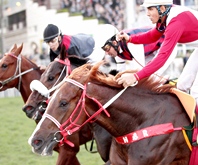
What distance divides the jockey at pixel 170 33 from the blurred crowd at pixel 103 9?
63.7 ft

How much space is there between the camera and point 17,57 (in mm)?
7602

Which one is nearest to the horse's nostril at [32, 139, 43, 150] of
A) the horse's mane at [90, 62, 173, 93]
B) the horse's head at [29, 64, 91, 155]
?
the horse's head at [29, 64, 91, 155]

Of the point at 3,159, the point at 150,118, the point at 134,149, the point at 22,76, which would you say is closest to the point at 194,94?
the point at 150,118

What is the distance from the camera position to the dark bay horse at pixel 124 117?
4.48 meters

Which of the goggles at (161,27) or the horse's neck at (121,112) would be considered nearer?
the horse's neck at (121,112)

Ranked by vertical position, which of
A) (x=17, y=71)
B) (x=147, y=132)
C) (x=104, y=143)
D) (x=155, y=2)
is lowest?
(x=104, y=143)

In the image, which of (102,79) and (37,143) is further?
(102,79)

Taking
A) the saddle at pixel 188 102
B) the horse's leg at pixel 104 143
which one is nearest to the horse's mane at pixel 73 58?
the horse's leg at pixel 104 143

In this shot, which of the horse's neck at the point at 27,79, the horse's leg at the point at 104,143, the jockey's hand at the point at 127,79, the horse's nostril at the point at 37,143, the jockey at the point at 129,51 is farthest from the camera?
the horse's neck at the point at 27,79

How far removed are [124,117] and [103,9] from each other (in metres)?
21.5

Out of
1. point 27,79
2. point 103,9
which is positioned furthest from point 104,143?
point 103,9

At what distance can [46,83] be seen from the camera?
6234 mm

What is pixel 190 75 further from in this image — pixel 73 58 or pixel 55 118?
pixel 73 58

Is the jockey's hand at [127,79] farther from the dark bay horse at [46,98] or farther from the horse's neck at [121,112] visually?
the dark bay horse at [46,98]
